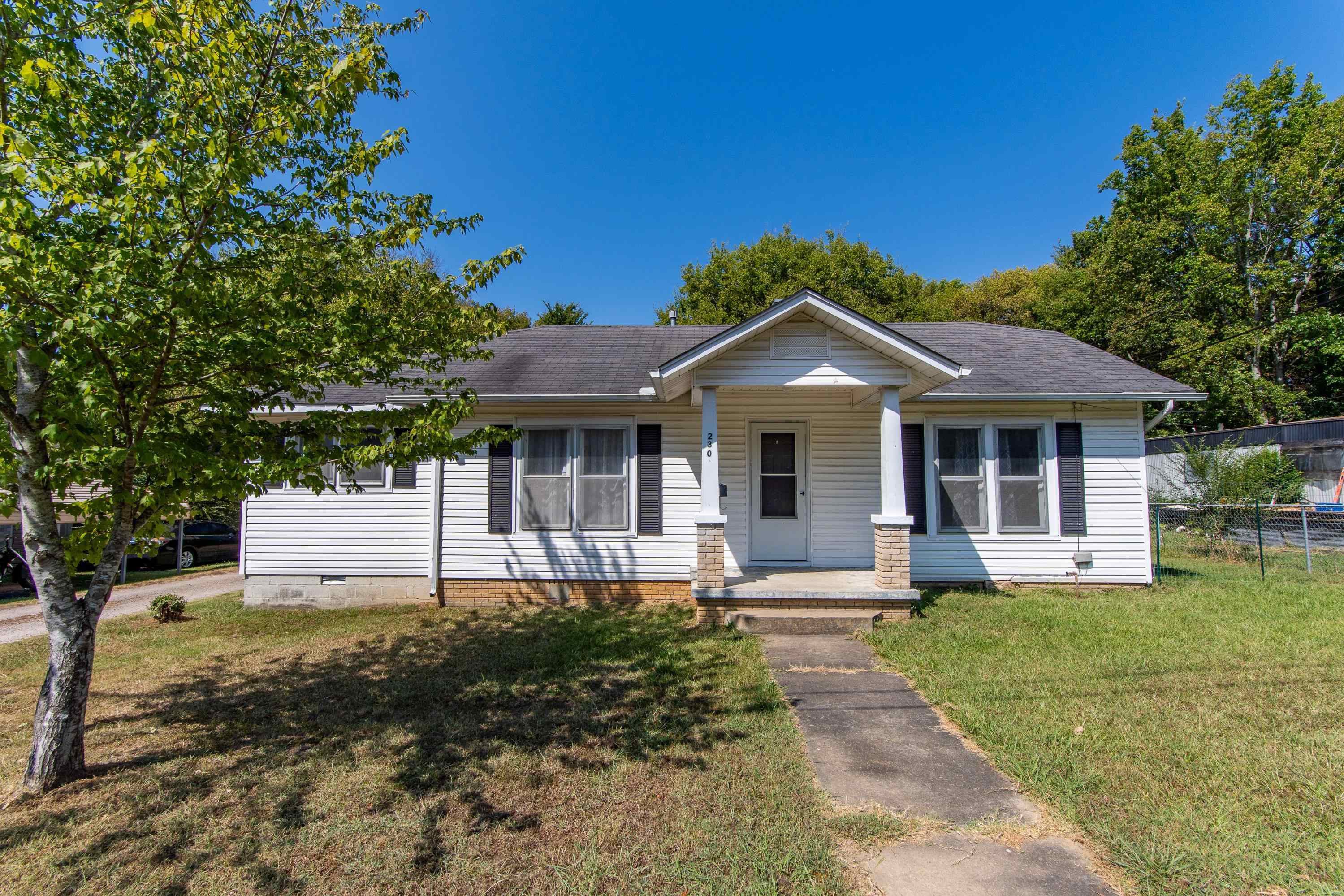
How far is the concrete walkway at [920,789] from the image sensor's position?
2.54 m

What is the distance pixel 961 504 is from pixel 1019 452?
1080 millimetres

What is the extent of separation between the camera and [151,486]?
361 cm

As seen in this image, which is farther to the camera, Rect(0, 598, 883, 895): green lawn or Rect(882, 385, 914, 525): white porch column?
Rect(882, 385, 914, 525): white porch column

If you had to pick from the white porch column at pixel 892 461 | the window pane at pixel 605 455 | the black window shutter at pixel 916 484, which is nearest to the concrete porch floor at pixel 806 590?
the white porch column at pixel 892 461

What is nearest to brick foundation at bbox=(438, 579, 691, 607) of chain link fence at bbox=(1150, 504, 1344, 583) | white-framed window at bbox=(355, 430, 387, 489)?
white-framed window at bbox=(355, 430, 387, 489)

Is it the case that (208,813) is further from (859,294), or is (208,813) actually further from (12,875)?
(859,294)

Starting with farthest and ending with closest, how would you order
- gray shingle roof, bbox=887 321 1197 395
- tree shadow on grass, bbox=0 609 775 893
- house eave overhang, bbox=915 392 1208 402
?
gray shingle roof, bbox=887 321 1197 395 < house eave overhang, bbox=915 392 1208 402 < tree shadow on grass, bbox=0 609 775 893

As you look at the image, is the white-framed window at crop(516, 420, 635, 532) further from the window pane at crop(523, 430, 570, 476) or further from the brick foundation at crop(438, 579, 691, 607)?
the brick foundation at crop(438, 579, 691, 607)

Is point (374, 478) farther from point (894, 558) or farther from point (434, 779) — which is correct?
point (894, 558)

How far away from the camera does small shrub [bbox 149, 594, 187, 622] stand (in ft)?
25.9

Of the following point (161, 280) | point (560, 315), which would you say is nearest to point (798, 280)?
point (560, 315)

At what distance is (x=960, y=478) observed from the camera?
27.1 ft

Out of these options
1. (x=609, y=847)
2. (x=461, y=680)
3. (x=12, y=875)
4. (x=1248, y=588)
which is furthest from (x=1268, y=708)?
(x=12, y=875)

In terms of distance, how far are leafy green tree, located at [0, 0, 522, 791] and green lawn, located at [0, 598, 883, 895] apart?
90 cm
